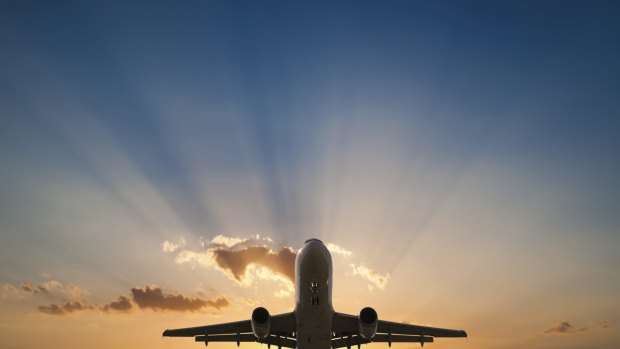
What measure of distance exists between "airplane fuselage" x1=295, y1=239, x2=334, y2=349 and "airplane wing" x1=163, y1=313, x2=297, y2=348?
12.1 feet

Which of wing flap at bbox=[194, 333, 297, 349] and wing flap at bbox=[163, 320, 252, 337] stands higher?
wing flap at bbox=[163, 320, 252, 337]

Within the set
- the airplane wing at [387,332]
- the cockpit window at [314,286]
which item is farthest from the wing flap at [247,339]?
the cockpit window at [314,286]

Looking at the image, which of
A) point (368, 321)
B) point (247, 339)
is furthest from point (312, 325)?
point (247, 339)

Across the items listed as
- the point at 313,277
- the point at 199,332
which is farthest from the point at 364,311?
the point at 199,332

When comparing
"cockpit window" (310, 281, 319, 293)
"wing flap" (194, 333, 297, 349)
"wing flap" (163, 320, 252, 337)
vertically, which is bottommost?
"wing flap" (194, 333, 297, 349)

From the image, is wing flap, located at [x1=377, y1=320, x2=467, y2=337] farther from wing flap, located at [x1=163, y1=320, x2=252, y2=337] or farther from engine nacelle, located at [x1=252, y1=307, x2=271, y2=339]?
engine nacelle, located at [x1=252, y1=307, x2=271, y2=339]

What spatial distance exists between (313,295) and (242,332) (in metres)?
11.3

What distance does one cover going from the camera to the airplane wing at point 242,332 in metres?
30.4

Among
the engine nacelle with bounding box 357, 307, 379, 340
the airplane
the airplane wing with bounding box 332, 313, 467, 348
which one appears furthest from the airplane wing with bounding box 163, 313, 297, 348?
the engine nacelle with bounding box 357, 307, 379, 340

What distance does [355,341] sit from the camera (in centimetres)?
3253

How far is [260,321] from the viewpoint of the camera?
26.5 m

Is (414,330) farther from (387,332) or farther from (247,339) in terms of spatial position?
(247,339)

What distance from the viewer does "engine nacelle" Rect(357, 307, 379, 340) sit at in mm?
26923

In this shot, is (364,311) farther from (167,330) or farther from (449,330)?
(167,330)
